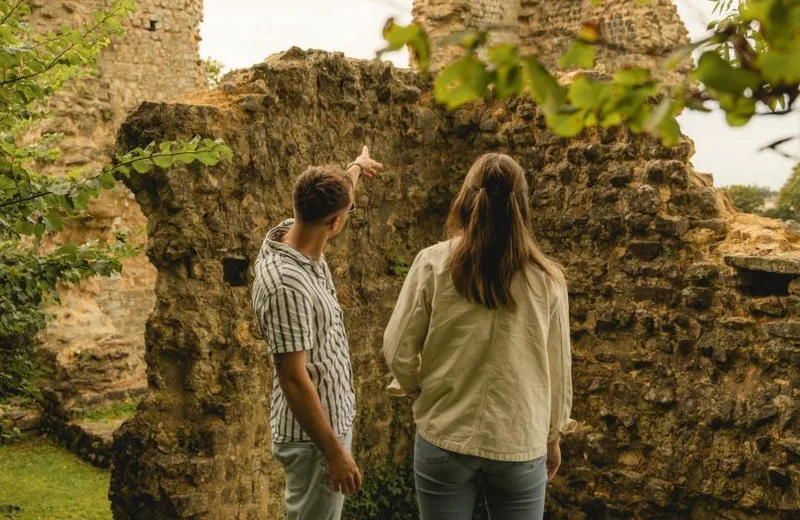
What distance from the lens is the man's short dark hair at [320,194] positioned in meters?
3.18

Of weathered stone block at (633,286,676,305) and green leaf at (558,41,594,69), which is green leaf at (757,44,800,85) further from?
weathered stone block at (633,286,676,305)

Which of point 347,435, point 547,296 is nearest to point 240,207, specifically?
point 347,435

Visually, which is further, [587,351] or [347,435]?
[587,351]

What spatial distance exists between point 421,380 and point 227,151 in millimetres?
1301

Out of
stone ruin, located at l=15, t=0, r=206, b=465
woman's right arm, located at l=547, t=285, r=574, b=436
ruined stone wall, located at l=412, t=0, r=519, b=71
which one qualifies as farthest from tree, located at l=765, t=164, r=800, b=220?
woman's right arm, located at l=547, t=285, r=574, b=436

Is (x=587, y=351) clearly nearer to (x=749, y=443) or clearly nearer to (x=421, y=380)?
(x=749, y=443)

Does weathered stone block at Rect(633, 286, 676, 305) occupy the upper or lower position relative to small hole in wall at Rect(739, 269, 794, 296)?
lower

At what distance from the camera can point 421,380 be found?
324cm

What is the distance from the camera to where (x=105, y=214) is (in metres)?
11.6

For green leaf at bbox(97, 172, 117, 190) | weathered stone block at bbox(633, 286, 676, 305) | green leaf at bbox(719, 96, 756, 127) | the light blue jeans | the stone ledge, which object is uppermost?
green leaf at bbox(719, 96, 756, 127)

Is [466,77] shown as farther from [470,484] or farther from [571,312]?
[571,312]

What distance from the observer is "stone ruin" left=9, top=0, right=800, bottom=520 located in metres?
4.90

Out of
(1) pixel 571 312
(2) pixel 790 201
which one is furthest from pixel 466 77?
(2) pixel 790 201

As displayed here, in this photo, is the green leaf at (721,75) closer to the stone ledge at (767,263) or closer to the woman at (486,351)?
the woman at (486,351)
